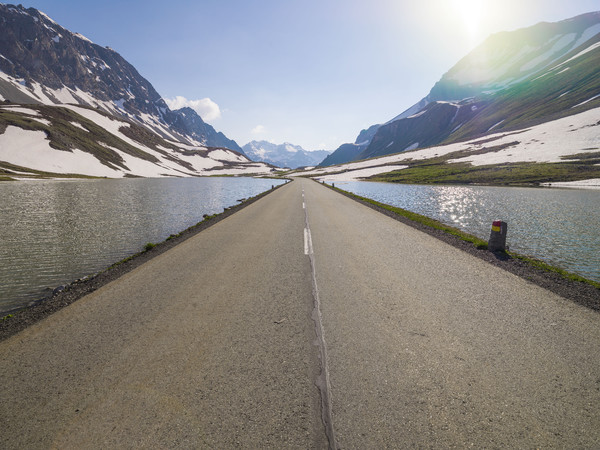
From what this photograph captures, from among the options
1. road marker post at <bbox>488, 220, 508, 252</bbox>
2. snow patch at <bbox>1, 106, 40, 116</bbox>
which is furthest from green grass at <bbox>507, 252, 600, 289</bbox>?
snow patch at <bbox>1, 106, 40, 116</bbox>

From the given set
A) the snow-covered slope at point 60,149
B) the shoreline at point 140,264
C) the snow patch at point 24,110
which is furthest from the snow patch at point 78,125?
the shoreline at point 140,264

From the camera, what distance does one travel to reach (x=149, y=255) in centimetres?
1038

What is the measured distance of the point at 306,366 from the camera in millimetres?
3955

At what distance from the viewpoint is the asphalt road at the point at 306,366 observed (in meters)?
2.92

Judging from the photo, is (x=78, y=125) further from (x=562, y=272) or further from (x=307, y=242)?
(x=562, y=272)

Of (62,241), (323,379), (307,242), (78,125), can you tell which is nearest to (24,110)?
(78,125)

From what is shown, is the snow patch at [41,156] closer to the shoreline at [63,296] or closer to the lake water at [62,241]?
the lake water at [62,241]

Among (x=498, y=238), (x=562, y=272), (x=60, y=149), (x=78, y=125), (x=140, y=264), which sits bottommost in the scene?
(x=562, y=272)

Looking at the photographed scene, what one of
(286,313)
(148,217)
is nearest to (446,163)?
(148,217)

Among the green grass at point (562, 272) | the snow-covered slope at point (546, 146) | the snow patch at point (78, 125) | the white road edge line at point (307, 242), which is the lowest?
the green grass at point (562, 272)

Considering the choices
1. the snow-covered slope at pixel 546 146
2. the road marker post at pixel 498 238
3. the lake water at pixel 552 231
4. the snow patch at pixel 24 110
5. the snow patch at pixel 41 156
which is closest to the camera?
the road marker post at pixel 498 238

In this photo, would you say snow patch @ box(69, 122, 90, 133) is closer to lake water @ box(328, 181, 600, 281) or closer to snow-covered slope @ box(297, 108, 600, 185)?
snow-covered slope @ box(297, 108, 600, 185)

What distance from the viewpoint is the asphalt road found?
292cm

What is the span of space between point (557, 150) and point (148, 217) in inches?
3971
